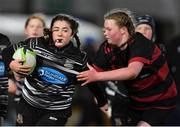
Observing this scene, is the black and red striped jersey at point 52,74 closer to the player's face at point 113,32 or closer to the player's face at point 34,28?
the player's face at point 113,32

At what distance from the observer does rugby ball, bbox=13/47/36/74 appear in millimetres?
8078

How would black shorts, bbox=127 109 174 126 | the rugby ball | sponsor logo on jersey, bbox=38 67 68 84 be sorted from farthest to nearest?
black shorts, bbox=127 109 174 126 < sponsor logo on jersey, bbox=38 67 68 84 < the rugby ball

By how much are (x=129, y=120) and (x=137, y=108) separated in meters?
0.50

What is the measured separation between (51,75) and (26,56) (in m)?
0.34

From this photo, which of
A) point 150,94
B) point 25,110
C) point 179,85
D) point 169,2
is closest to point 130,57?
point 150,94

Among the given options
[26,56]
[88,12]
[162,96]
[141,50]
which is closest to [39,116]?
[26,56]

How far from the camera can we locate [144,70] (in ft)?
28.0

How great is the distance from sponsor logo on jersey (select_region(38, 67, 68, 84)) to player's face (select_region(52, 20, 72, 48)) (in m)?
0.28

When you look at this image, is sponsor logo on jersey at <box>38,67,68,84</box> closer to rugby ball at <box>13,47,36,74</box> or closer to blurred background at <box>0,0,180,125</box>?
rugby ball at <box>13,47,36,74</box>

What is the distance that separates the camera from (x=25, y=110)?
838 cm

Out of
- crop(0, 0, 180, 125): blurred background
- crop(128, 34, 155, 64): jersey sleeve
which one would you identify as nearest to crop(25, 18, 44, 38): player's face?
crop(128, 34, 155, 64): jersey sleeve

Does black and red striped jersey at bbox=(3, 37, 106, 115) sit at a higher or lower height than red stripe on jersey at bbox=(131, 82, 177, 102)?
higher

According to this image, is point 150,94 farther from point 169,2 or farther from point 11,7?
point 169,2

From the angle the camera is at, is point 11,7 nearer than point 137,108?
No
